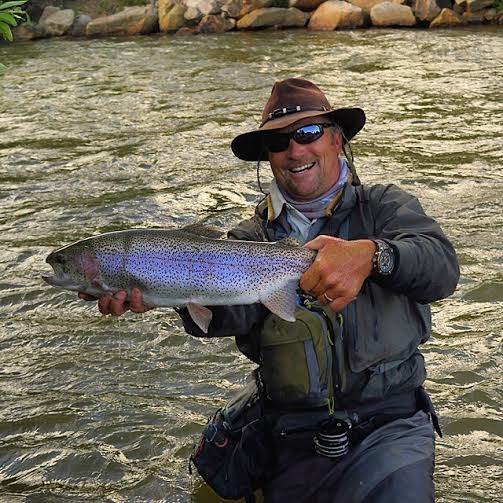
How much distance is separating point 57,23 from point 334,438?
21.2 metres

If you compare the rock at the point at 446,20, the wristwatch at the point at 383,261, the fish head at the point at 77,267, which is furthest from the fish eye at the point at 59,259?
the rock at the point at 446,20

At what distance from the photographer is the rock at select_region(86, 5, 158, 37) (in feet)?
73.4

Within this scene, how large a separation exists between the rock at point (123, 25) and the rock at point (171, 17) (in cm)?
32

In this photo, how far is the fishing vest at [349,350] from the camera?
11.8 ft

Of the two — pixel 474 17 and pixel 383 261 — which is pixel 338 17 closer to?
pixel 474 17

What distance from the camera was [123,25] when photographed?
22.4m

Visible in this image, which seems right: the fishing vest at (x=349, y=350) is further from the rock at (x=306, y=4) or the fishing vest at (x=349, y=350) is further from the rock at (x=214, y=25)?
the rock at (x=306, y=4)

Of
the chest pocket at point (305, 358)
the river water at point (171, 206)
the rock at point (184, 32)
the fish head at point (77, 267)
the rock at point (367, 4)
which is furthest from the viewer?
the rock at point (184, 32)

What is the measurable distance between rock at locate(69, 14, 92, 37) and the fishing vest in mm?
20629

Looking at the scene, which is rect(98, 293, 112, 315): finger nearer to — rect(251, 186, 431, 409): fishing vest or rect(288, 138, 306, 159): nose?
rect(251, 186, 431, 409): fishing vest

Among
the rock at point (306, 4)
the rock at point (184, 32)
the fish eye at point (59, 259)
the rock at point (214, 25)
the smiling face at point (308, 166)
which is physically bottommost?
the rock at point (184, 32)

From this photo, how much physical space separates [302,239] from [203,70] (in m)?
12.9

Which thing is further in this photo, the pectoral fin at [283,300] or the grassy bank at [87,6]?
the grassy bank at [87,6]

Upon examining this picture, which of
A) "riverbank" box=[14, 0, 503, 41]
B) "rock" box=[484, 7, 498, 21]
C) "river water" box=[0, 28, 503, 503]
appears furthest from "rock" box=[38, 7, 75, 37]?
"rock" box=[484, 7, 498, 21]
